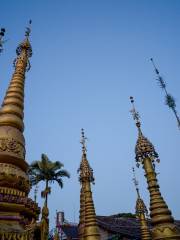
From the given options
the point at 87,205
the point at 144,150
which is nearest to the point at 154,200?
the point at 144,150

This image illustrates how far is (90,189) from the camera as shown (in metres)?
17.0

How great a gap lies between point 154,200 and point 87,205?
6.25 metres

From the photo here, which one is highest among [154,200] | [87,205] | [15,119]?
[15,119]

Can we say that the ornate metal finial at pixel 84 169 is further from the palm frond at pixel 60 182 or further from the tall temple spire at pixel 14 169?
the palm frond at pixel 60 182

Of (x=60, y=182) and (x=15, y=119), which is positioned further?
(x=60, y=182)

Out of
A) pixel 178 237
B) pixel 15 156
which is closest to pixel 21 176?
pixel 15 156

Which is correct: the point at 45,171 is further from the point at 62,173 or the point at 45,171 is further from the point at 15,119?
the point at 15,119

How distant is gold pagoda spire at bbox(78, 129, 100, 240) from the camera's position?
49.1ft

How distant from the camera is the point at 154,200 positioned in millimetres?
11438

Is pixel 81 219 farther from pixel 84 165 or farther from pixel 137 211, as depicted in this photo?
pixel 137 211

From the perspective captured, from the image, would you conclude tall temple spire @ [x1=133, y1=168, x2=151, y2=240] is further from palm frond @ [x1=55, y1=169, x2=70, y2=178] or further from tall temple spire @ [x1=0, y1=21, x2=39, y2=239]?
tall temple spire @ [x1=0, y1=21, x2=39, y2=239]

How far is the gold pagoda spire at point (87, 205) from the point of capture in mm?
14972

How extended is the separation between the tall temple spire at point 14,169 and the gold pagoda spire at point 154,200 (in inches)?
→ 214

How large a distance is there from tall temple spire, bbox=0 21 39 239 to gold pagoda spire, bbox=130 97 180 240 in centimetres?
542
